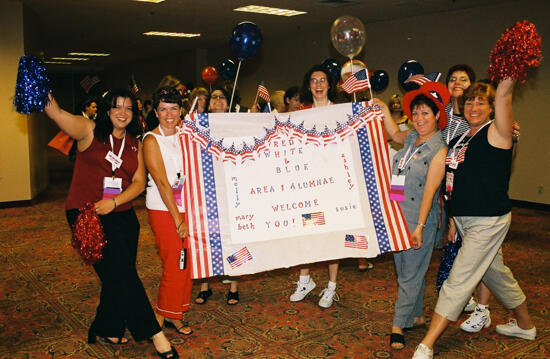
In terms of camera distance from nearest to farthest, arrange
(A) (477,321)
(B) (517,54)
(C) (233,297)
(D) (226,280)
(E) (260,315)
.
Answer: (B) (517,54), (A) (477,321), (E) (260,315), (C) (233,297), (D) (226,280)

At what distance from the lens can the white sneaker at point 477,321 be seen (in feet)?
11.2

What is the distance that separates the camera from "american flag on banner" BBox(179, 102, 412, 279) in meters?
3.05

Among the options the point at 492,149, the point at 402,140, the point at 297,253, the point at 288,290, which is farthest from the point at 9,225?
the point at 492,149

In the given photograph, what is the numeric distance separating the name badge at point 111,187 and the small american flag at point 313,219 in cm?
117

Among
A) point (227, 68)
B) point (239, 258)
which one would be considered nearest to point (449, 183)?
point (239, 258)

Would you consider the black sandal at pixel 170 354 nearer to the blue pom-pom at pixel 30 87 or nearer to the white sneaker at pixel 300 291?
the white sneaker at pixel 300 291

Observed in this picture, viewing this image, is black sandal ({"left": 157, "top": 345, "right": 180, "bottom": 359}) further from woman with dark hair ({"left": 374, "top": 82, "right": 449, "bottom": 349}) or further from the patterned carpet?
woman with dark hair ({"left": 374, "top": 82, "right": 449, "bottom": 349})

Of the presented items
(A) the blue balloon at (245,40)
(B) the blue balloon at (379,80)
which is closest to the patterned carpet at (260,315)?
(A) the blue balloon at (245,40)

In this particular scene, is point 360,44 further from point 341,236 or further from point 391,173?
point 341,236

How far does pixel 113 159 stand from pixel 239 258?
0.98 m

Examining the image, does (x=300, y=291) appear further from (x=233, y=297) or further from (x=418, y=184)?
(x=418, y=184)

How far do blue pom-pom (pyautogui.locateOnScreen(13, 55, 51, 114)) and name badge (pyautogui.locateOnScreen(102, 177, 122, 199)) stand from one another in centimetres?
56

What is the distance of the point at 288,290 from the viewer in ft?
14.4

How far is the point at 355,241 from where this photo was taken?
3.23 meters
